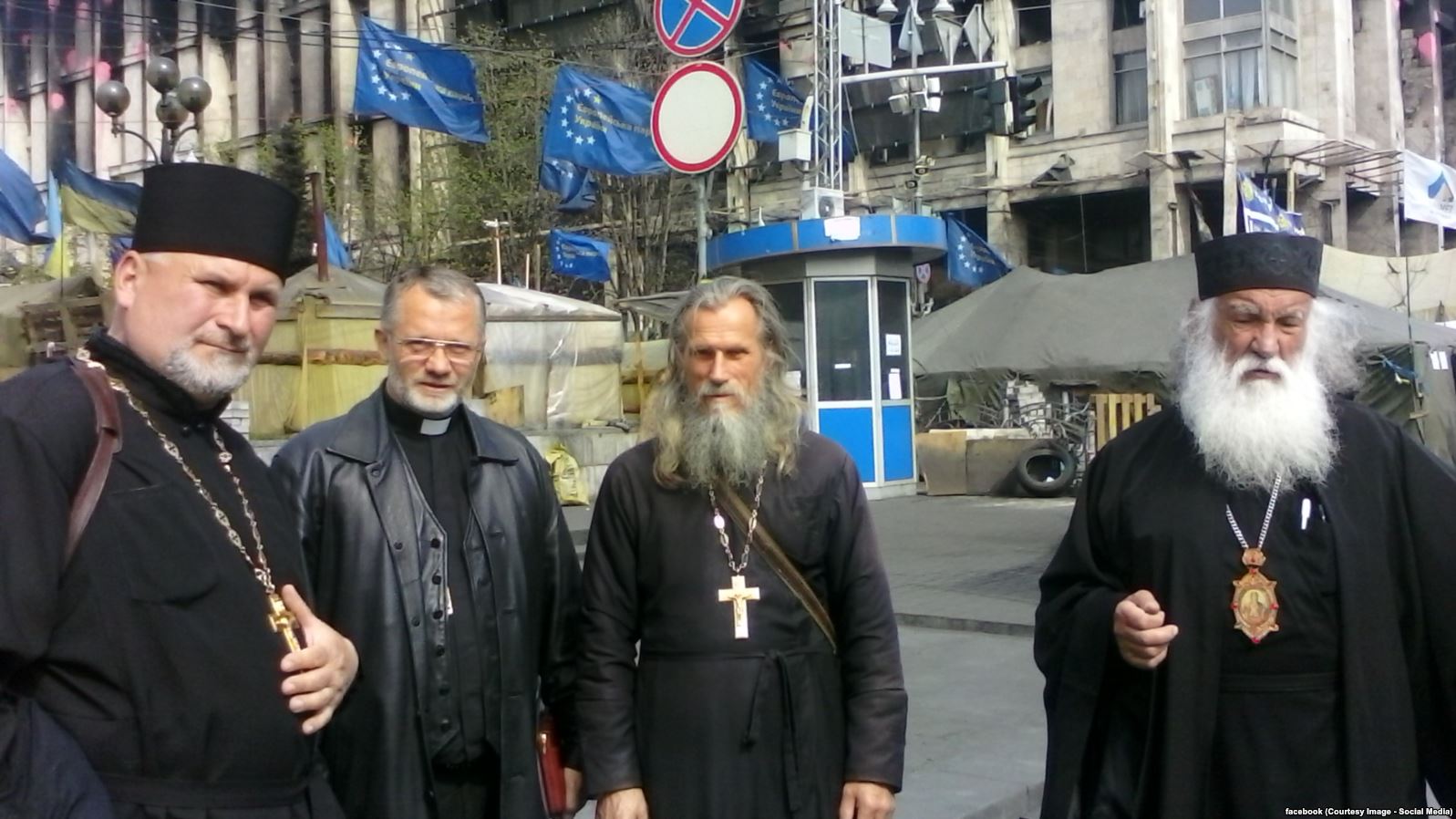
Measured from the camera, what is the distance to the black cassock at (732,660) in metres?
3.07

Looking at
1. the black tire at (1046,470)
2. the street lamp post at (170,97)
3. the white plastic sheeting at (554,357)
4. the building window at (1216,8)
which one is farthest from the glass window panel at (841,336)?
the building window at (1216,8)

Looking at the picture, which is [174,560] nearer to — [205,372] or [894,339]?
[205,372]

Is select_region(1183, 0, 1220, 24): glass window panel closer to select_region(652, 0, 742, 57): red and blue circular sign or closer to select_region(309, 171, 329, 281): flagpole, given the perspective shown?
select_region(309, 171, 329, 281): flagpole

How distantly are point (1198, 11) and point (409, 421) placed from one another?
3486 centimetres

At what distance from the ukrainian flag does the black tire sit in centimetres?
1277

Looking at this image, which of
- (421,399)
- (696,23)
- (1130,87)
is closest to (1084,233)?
(1130,87)

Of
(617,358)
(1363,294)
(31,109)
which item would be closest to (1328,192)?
(1363,294)

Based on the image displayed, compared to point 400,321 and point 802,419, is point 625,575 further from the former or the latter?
point 400,321

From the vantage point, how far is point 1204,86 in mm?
34219

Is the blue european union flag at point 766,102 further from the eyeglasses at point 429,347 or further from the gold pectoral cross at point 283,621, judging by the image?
the gold pectoral cross at point 283,621

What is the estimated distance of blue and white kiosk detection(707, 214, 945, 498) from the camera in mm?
17578

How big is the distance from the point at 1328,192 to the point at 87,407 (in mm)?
36061

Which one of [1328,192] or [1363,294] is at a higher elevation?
[1328,192]

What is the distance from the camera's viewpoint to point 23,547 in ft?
6.54
